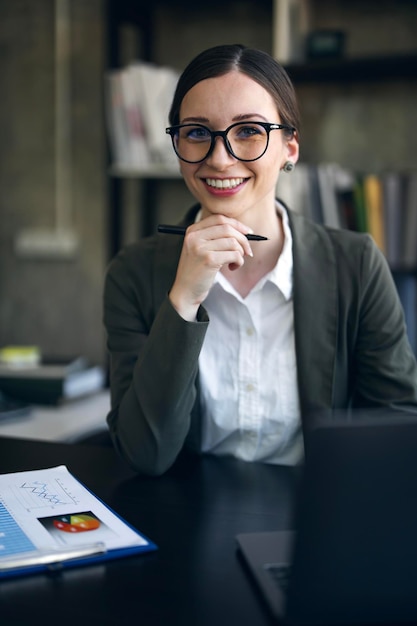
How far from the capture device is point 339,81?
247 cm

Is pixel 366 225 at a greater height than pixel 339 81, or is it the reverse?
pixel 339 81

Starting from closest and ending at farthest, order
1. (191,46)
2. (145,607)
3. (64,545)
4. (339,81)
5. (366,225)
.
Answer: (145,607) < (64,545) < (366,225) < (339,81) < (191,46)

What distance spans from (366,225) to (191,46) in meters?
0.96

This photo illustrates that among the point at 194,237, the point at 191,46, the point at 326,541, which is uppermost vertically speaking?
the point at 191,46

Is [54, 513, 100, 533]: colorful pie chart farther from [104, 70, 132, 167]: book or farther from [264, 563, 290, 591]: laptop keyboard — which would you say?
[104, 70, 132, 167]: book

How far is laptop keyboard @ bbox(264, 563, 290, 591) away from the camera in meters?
0.75

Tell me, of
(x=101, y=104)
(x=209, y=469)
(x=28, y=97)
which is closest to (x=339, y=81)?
(x=101, y=104)

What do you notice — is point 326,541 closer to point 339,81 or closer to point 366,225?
point 366,225

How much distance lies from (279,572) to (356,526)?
0.60 ft

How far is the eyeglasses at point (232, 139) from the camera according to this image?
4.10 feet

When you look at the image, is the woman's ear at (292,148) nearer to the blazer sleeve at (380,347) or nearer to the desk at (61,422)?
the blazer sleeve at (380,347)

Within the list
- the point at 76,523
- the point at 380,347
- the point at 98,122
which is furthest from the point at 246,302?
the point at 98,122

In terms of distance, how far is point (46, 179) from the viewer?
2818 millimetres

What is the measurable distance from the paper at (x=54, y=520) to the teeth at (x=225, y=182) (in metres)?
0.54
